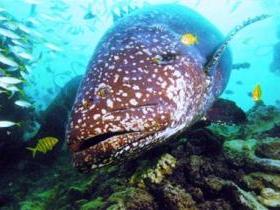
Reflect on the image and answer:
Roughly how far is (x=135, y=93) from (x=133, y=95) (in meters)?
0.03

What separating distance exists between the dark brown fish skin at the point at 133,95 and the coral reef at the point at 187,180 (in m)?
0.86

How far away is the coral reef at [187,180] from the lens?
3975mm

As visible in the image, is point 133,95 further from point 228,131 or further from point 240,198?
point 228,131

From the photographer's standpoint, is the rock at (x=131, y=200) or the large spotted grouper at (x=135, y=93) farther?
the rock at (x=131, y=200)

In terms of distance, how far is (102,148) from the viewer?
2.86 meters

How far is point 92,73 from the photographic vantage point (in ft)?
10.7

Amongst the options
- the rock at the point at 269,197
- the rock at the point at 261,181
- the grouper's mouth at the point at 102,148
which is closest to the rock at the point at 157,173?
the rock at the point at 261,181

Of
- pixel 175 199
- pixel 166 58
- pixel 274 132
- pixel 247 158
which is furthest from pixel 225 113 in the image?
pixel 274 132

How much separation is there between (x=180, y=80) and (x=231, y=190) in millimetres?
1562

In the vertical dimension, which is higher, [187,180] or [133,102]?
[133,102]

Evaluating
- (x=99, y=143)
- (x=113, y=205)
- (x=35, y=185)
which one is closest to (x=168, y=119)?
(x=99, y=143)

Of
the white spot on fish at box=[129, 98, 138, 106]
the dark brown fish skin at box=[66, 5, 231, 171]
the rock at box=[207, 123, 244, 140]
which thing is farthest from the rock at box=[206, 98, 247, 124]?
the white spot on fish at box=[129, 98, 138, 106]

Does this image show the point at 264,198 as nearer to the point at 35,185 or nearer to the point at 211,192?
the point at 211,192

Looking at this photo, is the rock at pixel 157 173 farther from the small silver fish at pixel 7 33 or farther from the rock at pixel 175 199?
the small silver fish at pixel 7 33
